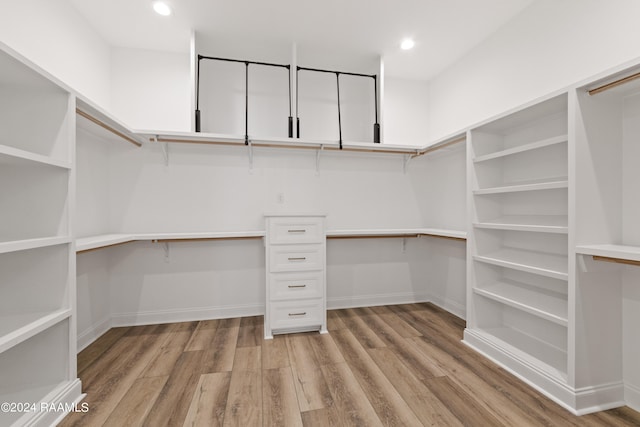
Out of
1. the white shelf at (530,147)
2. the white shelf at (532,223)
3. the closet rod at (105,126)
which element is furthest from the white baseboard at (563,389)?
the closet rod at (105,126)

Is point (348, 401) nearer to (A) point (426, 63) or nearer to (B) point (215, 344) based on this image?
(B) point (215, 344)

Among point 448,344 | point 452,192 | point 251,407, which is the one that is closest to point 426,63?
point 452,192

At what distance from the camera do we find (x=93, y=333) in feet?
7.63

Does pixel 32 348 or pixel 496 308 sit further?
pixel 496 308

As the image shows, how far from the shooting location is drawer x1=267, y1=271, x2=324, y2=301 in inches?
94.7

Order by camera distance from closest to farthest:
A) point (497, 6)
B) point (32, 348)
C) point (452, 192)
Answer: point (32, 348) < point (497, 6) < point (452, 192)

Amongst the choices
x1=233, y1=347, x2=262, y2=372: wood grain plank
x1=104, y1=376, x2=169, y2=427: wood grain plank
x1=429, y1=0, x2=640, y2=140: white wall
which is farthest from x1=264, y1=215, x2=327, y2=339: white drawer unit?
x1=429, y1=0, x2=640, y2=140: white wall

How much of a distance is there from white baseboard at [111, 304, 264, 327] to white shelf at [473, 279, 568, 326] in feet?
6.89

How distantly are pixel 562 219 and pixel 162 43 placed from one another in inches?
139

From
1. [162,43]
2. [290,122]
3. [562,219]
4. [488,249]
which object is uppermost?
[162,43]

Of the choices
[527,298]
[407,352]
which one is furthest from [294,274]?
[527,298]

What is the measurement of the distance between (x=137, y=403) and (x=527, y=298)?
101 inches

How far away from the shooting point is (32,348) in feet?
4.82

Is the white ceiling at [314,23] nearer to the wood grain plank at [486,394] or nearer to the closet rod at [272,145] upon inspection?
the closet rod at [272,145]
